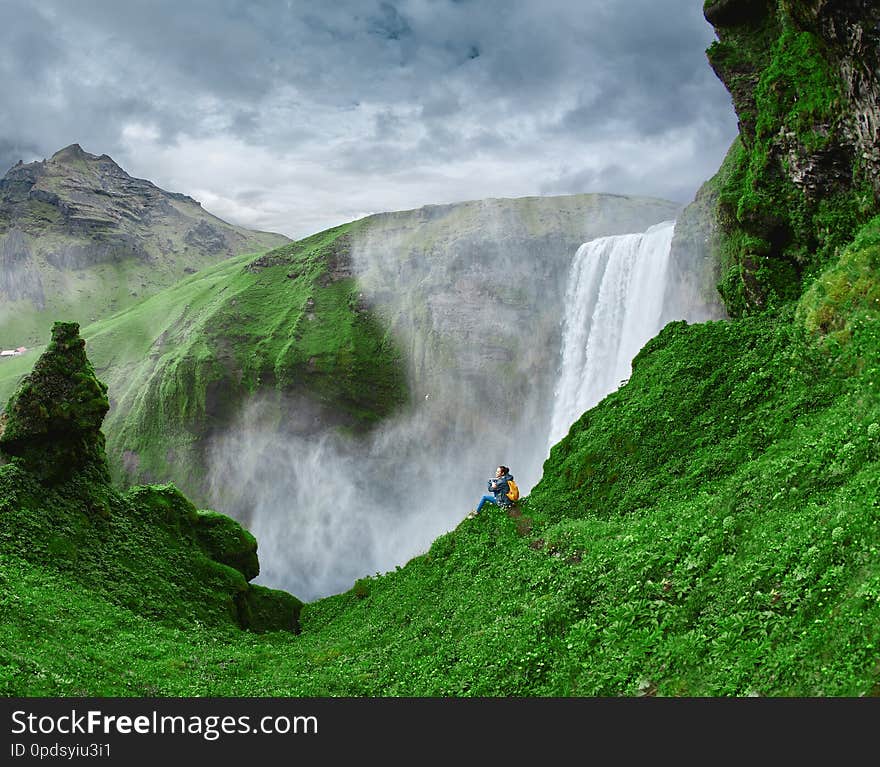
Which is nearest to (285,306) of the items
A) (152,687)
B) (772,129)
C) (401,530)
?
(401,530)

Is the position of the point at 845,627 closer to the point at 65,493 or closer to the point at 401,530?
the point at 65,493

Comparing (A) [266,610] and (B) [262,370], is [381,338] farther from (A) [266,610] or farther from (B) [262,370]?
(A) [266,610]

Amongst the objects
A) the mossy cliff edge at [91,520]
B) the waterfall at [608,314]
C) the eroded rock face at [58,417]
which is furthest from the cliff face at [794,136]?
the eroded rock face at [58,417]

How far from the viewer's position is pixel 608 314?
48.7 meters

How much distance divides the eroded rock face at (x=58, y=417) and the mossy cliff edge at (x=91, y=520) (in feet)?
0.11

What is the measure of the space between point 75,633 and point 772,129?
28281 millimetres

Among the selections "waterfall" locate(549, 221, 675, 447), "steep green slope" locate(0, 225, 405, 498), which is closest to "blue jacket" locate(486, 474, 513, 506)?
"waterfall" locate(549, 221, 675, 447)

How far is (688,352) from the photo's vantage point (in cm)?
2061

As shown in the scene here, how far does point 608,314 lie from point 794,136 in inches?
1086

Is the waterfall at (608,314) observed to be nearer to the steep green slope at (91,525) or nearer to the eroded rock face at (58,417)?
→ the steep green slope at (91,525)

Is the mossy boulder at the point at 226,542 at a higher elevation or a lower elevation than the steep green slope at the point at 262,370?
lower

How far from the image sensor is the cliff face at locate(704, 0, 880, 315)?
59.2ft

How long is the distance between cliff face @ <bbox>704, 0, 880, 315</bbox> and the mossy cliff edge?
77.6ft

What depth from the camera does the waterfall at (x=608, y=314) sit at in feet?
144
